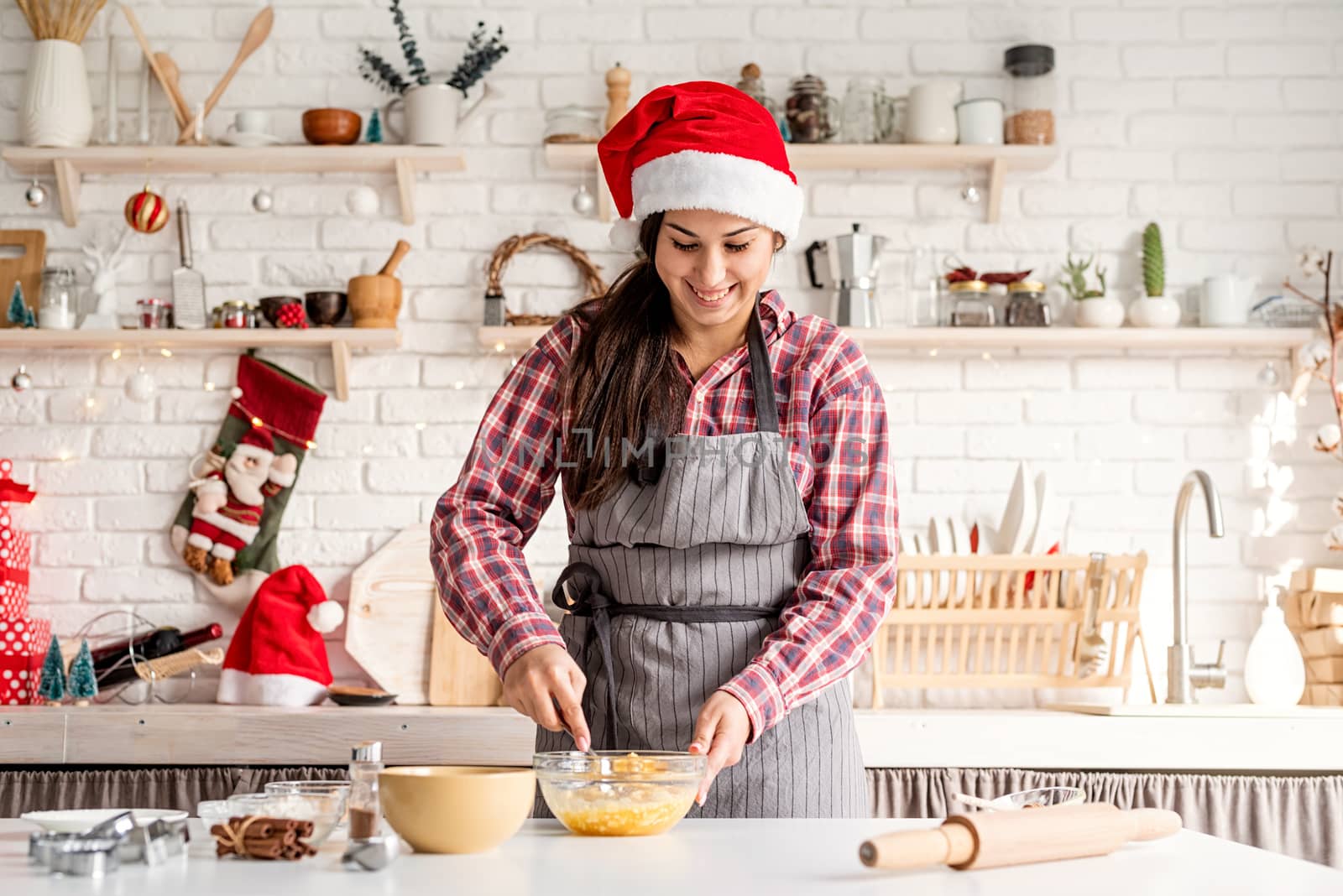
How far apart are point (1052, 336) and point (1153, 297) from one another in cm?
29

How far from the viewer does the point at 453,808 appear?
1.08 metres

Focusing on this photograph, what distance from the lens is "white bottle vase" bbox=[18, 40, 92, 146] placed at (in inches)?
128

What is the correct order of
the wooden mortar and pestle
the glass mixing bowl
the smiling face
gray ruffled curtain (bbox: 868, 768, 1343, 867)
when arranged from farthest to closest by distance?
1. the wooden mortar and pestle
2. gray ruffled curtain (bbox: 868, 768, 1343, 867)
3. the smiling face
4. the glass mixing bowl

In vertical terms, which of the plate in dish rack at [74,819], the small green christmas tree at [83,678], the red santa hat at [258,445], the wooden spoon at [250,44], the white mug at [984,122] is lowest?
the small green christmas tree at [83,678]

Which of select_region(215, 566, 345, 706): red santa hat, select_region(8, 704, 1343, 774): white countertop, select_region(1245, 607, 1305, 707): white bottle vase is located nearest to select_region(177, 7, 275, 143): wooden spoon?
select_region(215, 566, 345, 706): red santa hat

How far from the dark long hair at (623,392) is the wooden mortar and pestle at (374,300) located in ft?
4.75

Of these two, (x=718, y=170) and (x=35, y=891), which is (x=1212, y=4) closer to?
(x=718, y=170)

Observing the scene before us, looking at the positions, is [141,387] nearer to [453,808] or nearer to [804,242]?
[804,242]

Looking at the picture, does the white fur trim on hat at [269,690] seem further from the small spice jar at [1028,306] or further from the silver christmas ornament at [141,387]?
the small spice jar at [1028,306]

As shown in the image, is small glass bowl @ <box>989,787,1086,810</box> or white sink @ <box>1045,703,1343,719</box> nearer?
small glass bowl @ <box>989,787,1086,810</box>

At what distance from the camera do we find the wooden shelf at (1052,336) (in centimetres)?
317

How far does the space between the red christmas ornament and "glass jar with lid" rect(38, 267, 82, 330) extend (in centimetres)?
21

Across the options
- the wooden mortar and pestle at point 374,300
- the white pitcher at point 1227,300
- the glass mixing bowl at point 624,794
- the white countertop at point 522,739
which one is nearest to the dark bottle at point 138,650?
the white countertop at point 522,739

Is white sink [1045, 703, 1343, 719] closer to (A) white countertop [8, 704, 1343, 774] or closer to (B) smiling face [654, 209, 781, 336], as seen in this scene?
(A) white countertop [8, 704, 1343, 774]
